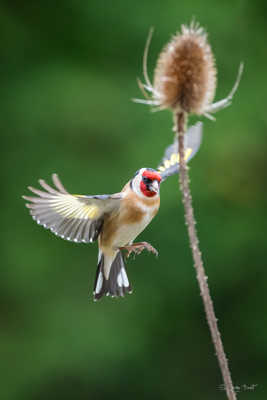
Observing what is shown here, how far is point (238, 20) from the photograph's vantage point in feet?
19.1

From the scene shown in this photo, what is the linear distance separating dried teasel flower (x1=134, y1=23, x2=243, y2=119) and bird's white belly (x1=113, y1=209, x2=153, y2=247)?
0.42 metres

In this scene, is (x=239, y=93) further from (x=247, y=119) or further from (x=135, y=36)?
(x=135, y=36)

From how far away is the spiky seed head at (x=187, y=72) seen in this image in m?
1.33

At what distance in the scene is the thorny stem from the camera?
3.22 ft

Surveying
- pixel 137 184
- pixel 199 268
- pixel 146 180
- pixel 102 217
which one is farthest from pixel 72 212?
pixel 199 268

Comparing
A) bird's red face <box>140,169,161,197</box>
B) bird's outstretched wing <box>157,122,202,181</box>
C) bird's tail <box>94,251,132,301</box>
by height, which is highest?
bird's outstretched wing <box>157,122,202,181</box>

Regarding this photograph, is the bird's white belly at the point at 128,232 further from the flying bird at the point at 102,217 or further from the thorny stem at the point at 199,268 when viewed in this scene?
the thorny stem at the point at 199,268

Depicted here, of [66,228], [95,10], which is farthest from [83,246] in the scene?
[66,228]

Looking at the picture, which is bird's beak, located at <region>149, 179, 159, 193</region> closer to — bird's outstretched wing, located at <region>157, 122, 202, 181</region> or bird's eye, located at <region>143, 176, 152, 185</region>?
bird's eye, located at <region>143, 176, 152, 185</region>

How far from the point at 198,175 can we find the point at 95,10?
6.13ft

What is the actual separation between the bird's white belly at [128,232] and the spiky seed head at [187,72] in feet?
1.40

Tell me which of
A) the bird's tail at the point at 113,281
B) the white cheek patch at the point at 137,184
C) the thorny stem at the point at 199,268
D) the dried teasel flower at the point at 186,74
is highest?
the dried teasel flower at the point at 186,74

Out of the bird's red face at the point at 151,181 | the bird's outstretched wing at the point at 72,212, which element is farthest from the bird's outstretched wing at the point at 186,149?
the bird's red face at the point at 151,181

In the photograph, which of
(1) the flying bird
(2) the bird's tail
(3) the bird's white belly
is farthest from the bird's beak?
(2) the bird's tail
